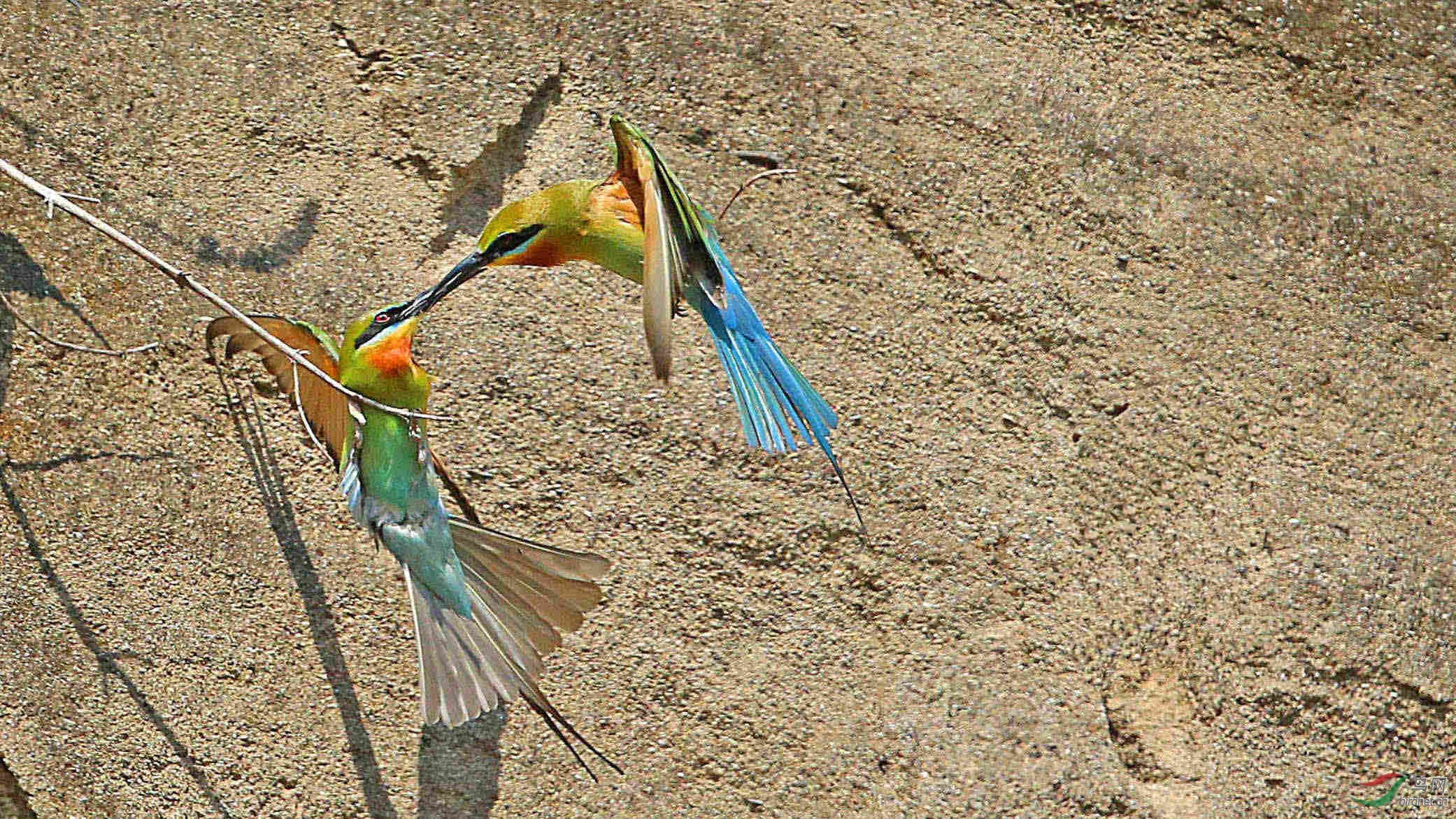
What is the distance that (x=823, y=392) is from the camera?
178 centimetres

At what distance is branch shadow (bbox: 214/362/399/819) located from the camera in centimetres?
177

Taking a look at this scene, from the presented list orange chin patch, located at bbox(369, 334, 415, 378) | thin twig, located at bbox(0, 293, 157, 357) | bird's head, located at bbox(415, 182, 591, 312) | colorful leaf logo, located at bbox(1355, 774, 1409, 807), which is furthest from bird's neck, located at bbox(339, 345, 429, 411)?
colorful leaf logo, located at bbox(1355, 774, 1409, 807)

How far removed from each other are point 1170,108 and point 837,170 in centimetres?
40

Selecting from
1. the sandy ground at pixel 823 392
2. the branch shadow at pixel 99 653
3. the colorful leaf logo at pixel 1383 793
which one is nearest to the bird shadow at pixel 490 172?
the sandy ground at pixel 823 392

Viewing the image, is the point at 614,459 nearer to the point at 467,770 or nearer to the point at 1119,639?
the point at 467,770

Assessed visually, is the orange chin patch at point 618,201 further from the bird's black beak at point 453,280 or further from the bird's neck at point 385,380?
the bird's neck at point 385,380

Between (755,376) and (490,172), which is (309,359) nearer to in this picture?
(490,172)

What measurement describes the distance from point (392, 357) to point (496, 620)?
0.32 m

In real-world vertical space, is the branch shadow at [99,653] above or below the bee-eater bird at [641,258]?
below

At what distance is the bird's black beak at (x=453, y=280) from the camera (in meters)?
1.40

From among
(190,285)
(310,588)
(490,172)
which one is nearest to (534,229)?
(190,285)

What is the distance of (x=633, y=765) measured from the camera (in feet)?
5.77

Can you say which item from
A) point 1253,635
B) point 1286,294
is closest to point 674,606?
point 1253,635

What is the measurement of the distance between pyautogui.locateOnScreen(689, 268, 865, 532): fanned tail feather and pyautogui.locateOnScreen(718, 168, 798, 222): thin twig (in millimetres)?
306
